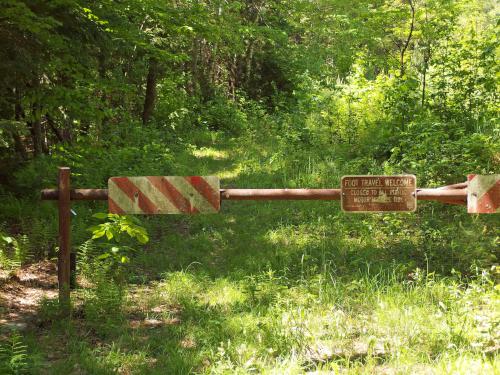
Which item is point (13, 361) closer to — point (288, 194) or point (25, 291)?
point (25, 291)

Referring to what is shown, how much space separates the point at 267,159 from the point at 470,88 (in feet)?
16.7

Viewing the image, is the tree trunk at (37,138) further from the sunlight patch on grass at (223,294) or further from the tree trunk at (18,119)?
the sunlight patch on grass at (223,294)

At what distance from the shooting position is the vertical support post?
477cm

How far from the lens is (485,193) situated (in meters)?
4.30

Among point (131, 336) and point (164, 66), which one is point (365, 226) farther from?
point (164, 66)

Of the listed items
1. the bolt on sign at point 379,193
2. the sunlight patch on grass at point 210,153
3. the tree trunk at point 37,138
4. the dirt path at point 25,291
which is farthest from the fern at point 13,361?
the sunlight patch on grass at point 210,153

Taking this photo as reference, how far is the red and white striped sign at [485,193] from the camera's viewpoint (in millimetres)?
4285

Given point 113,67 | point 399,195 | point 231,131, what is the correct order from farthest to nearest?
point 231,131
point 113,67
point 399,195

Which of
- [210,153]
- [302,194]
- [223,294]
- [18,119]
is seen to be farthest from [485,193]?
[210,153]

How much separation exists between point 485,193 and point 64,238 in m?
3.90

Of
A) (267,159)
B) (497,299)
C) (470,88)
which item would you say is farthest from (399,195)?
(267,159)

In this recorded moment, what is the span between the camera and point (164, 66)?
16578 mm

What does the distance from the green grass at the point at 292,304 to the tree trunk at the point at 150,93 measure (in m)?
8.90

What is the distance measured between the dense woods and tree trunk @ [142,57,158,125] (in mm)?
915
